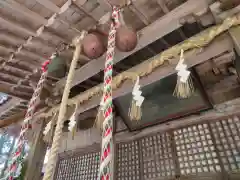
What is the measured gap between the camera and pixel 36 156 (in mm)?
2523

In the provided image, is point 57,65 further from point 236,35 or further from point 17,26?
point 236,35

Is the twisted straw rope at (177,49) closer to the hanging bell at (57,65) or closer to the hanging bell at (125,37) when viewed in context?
the hanging bell at (125,37)

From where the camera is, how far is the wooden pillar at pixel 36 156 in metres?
2.37

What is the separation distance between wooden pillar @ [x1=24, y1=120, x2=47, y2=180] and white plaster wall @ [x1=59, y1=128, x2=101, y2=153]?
2.69ft

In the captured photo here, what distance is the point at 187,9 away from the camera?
1845 mm

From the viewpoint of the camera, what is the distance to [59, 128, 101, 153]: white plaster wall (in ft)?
10.5

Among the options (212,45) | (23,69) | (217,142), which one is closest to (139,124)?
(217,142)

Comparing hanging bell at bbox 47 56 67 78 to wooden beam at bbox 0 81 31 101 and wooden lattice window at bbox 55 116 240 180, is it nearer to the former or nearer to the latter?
wooden beam at bbox 0 81 31 101

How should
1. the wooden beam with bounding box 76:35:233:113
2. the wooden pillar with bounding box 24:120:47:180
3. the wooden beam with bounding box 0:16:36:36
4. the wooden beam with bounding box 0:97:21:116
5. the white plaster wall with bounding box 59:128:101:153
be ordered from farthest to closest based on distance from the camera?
1. the wooden beam with bounding box 0:97:21:116
2. the white plaster wall with bounding box 59:128:101:153
3. the wooden pillar with bounding box 24:120:47:180
4. the wooden beam with bounding box 0:16:36:36
5. the wooden beam with bounding box 76:35:233:113

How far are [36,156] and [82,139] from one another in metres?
1.00

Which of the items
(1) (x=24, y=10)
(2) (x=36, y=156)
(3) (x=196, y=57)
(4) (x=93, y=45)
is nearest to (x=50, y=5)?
(1) (x=24, y=10)

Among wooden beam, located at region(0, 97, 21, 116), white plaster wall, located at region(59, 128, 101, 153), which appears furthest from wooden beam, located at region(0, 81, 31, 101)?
white plaster wall, located at region(59, 128, 101, 153)

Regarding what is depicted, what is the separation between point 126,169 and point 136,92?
1467 millimetres

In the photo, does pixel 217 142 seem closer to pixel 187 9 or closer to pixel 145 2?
pixel 187 9
